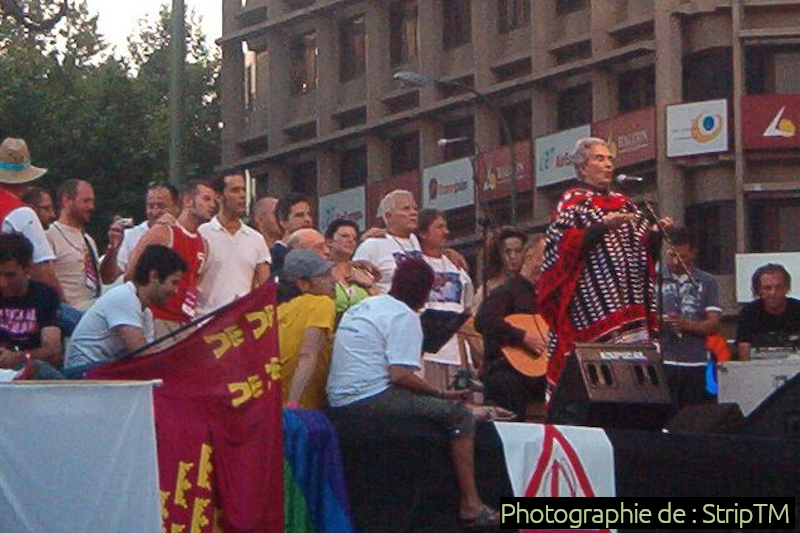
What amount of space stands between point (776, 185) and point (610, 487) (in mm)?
34188

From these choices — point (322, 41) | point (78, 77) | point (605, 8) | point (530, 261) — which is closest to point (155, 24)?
point (322, 41)

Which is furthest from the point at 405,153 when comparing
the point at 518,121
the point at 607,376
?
the point at 607,376

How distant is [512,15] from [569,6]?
2062 millimetres

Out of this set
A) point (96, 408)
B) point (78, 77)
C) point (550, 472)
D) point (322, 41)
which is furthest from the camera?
point (322, 41)

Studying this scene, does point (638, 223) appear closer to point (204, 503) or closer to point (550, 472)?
point (550, 472)

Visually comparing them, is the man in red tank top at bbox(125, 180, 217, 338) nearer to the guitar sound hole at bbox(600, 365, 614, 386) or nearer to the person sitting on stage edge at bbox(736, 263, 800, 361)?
the guitar sound hole at bbox(600, 365, 614, 386)

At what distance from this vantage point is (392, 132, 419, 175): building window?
5444 cm

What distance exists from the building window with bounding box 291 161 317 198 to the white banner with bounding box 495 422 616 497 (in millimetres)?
46320

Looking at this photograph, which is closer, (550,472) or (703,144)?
(550,472)

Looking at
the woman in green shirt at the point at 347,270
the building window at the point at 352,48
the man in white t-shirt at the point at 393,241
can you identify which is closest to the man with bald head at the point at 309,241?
the woman in green shirt at the point at 347,270

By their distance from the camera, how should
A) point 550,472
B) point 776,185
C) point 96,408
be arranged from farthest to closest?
point 776,185
point 550,472
point 96,408

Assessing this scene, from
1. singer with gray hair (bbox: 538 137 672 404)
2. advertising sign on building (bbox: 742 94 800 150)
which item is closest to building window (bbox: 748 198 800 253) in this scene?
advertising sign on building (bbox: 742 94 800 150)

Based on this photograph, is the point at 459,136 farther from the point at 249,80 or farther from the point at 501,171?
the point at 249,80

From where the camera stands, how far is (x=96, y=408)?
1025cm
